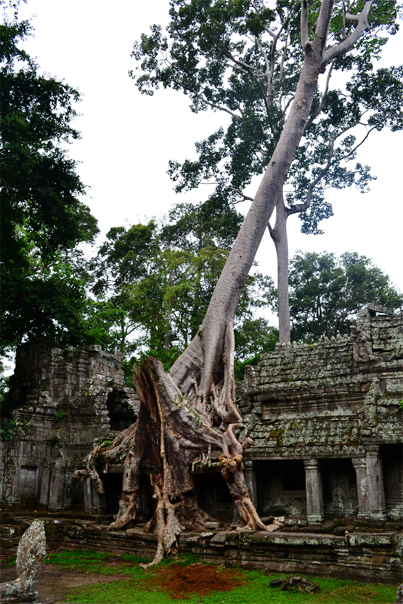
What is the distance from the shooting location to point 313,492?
9.40m

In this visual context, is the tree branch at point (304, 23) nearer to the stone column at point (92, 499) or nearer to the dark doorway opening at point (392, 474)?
the dark doorway opening at point (392, 474)

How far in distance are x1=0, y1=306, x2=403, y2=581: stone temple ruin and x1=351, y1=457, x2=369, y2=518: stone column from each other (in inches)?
0.6

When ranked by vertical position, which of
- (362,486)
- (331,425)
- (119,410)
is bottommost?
(362,486)

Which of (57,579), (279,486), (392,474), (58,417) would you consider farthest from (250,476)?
(58,417)

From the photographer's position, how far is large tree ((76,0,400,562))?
10.0 metres

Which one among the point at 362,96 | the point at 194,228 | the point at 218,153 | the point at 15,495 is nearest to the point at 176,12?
the point at 218,153

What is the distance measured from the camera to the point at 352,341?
41.0 ft

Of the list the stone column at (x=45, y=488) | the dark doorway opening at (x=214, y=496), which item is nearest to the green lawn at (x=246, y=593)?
the dark doorway opening at (x=214, y=496)

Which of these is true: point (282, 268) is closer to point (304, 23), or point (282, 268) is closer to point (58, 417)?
point (304, 23)

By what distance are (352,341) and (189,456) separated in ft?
15.6

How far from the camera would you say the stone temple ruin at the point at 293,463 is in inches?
331

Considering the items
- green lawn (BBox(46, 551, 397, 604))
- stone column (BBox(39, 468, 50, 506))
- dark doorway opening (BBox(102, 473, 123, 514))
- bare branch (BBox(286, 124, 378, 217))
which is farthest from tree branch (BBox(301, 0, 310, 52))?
stone column (BBox(39, 468, 50, 506))

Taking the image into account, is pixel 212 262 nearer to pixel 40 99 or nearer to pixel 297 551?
pixel 40 99

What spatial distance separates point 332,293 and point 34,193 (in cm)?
1734
